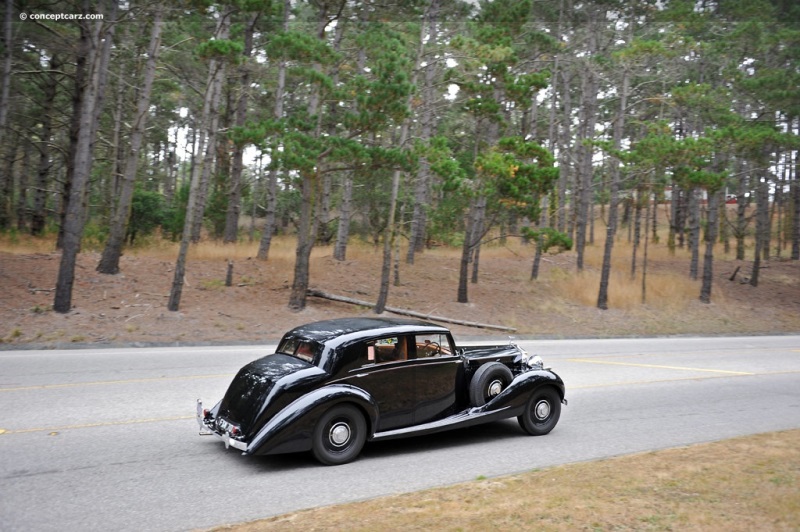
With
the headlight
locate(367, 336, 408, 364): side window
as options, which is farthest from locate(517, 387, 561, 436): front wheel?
locate(367, 336, 408, 364): side window

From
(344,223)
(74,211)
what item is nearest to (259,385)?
(74,211)

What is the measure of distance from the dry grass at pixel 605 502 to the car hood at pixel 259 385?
62.8 inches

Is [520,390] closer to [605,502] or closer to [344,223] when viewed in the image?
[605,502]

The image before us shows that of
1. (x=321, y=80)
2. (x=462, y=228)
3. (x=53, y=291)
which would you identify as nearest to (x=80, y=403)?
(x=53, y=291)

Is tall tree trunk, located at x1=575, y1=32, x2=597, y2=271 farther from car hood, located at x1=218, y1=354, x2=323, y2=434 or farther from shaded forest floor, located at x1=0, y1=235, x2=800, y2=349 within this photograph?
car hood, located at x1=218, y1=354, x2=323, y2=434

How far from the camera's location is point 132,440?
776cm

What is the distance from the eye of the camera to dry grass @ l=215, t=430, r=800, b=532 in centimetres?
523

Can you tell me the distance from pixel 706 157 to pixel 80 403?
2633 centimetres

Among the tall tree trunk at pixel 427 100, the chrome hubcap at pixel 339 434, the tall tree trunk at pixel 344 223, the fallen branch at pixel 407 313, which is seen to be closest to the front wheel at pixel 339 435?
the chrome hubcap at pixel 339 434

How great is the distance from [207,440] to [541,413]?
4.29 metres

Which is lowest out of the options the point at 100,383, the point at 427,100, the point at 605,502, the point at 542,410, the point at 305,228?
the point at 100,383

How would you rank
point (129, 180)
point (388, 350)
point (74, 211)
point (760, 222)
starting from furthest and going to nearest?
point (760, 222), point (129, 180), point (74, 211), point (388, 350)

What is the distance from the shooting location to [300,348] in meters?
7.70

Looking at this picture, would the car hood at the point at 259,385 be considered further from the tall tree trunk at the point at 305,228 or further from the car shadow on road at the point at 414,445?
the tall tree trunk at the point at 305,228
